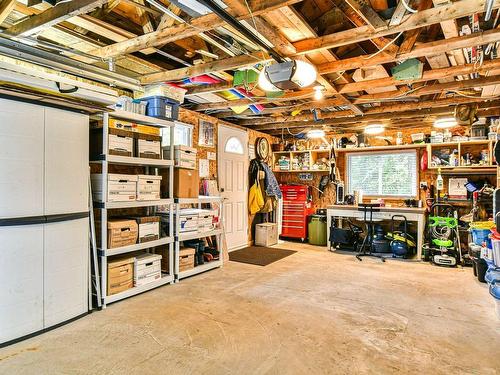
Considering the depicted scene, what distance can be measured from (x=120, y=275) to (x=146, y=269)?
0.33 m

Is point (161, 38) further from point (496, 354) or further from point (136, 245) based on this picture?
point (496, 354)

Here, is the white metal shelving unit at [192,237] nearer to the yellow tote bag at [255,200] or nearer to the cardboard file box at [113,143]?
the cardboard file box at [113,143]

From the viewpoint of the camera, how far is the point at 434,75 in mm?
3346

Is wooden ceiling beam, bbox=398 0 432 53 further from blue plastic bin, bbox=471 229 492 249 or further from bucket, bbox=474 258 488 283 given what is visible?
bucket, bbox=474 258 488 283

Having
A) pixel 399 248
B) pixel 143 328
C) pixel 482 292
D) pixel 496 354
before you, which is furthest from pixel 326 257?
pixel 143 328

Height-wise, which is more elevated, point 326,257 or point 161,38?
point 161,38

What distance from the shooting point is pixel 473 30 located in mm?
2527

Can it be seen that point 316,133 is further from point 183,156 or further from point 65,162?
point 65,162

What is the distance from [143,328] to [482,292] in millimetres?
3746

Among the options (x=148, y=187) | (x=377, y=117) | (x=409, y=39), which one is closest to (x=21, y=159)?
(x=148, y=187)

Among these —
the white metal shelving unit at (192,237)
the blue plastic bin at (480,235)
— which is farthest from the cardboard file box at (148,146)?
the blue plastic bin at (480,235)

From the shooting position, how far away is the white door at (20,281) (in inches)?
94.7

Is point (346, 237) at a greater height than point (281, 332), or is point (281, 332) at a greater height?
point (346, 237)

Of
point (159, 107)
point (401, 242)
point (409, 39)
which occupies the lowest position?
point (401, 242)
